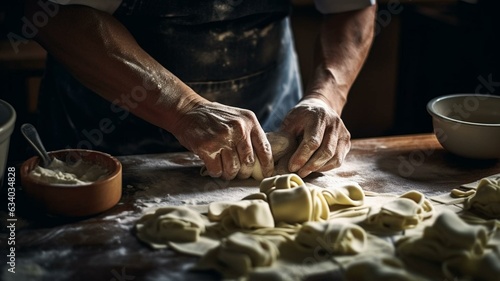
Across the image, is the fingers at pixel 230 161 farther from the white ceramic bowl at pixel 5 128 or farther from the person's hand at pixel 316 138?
the white ceramic bowl at pixel 5 128

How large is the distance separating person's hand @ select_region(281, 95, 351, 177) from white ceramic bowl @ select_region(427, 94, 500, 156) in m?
0.33

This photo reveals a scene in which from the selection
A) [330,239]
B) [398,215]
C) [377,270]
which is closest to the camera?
[377,270]

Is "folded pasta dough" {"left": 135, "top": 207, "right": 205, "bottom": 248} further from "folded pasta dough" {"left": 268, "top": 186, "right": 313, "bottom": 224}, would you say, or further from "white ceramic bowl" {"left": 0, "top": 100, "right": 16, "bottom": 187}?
"white ceramic bowl" {"left": 0, "top": 100, "right": 16, "bottom": 187}

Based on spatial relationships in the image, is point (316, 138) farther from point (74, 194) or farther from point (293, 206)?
point (74, 194)

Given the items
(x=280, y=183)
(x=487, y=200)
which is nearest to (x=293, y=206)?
(x=280, y=183)

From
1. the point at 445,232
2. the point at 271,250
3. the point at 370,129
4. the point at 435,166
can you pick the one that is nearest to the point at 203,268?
the point at 271,250

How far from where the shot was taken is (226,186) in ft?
6.38

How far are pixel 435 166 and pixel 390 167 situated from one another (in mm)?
156

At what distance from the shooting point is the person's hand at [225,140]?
1.93 m

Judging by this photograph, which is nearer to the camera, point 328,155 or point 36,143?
point 36,143

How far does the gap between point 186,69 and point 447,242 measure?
1.19 m

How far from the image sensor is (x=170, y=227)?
1.59 m

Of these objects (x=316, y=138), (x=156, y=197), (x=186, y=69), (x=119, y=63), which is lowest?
(x=156, y=197)

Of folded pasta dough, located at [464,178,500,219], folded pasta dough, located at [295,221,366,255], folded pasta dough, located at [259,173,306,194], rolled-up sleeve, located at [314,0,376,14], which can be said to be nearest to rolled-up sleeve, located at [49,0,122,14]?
folded pasta dough, located at [259,173,306,194]
